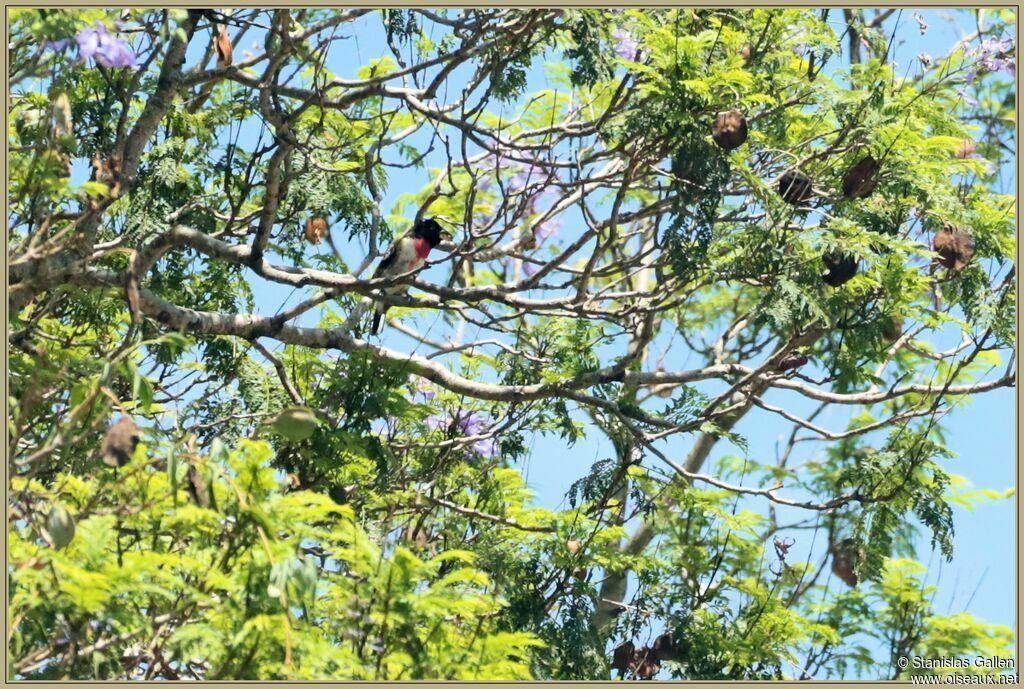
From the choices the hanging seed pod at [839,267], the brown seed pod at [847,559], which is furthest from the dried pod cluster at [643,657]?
the hanging seed pod at [839,267]

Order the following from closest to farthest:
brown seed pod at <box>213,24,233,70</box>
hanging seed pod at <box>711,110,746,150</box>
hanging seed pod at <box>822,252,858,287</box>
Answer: hanging seed pod at <box>711,110,746,150</box>
hanging seed pod at <box>822,252,858,287</box>
brown seed pod at <box>213,24,233,70</box>

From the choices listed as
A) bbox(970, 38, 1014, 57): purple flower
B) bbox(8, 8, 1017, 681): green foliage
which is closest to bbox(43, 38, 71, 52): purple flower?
bbox(8, 8, 1017, 681): green foliage

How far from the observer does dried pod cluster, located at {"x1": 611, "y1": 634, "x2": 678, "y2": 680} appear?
6090 millimetres

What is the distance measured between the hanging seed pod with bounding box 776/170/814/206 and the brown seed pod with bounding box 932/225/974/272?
581 mm

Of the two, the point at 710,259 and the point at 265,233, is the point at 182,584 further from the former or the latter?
the point at 710,259

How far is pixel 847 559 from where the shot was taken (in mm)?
6363

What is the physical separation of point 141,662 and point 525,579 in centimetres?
226

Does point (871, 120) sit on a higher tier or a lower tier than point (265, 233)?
higher

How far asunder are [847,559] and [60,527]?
13.2ft

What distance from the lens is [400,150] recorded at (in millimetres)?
7160

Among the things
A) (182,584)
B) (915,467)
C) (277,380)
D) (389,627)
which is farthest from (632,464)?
(182,584)

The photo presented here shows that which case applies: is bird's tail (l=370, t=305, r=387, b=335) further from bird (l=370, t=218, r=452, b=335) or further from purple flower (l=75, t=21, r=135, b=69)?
purple flower (l=75, t=21, r=135, b=69)

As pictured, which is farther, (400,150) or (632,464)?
(400,150)

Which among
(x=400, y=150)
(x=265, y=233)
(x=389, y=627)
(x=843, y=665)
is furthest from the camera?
(x=400, y=150)
